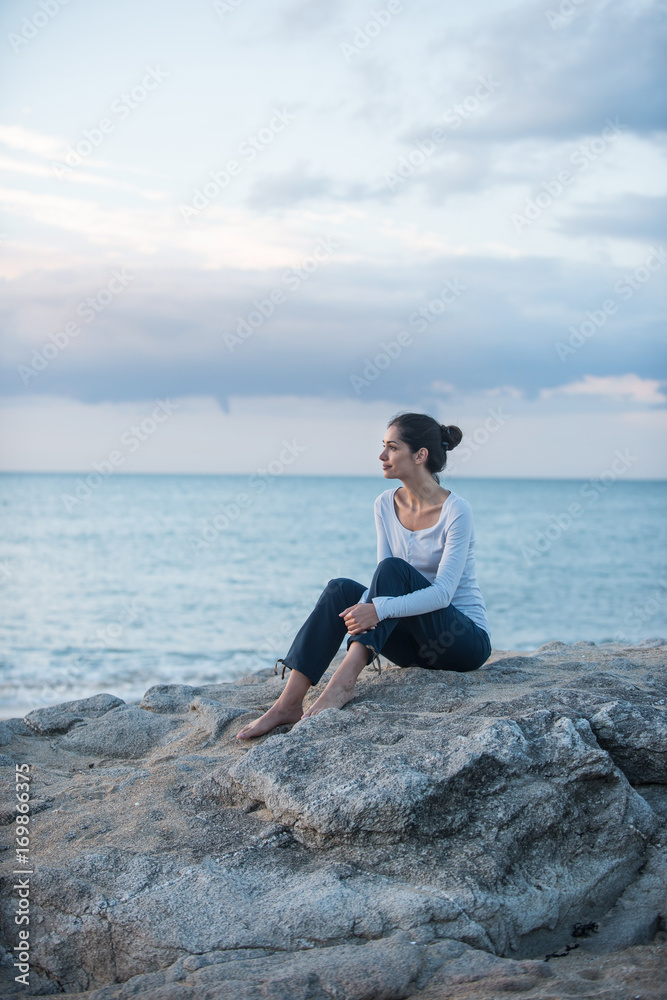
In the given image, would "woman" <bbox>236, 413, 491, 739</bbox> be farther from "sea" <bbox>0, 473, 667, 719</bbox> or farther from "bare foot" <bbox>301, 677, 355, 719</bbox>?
"sea" <bbox>0, 473, 667, 719</bbox>

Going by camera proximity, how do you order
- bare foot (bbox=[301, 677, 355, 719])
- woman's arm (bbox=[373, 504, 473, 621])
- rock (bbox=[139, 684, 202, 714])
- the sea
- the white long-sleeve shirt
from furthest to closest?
the sea, rock (bbox=[139, 684, 202, 714]), the white long-sleeve shirt, woman's arm (bbox=[373, 504, 473, 621]), bare foot (bbox=[301, 677, 355, 719])

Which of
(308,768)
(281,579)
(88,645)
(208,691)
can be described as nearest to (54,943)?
(308,768)

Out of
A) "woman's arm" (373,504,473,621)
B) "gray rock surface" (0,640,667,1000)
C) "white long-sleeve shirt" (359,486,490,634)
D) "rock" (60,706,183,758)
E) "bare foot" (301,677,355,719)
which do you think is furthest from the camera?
"rock" (60,706,183,758)

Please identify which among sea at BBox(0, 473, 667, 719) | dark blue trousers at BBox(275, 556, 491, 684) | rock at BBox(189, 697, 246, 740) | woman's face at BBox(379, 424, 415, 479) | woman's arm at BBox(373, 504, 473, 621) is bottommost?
sea at BBox(0, 473, 667, 719)

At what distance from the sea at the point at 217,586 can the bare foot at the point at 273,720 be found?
2.43 metres

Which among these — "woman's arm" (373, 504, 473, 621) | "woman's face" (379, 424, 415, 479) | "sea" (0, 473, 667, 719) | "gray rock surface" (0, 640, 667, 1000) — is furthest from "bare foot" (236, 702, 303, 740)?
"sea" (0, 473, 667, 719)

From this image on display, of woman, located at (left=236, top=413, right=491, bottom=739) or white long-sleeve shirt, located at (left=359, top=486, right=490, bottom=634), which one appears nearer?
woman, located at (left=236, top=413, right=491, bottom=739)

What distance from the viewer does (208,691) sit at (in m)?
5.11

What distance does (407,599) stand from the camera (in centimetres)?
393

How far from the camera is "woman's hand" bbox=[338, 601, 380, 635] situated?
379 centimetres

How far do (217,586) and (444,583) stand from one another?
16.1 meters

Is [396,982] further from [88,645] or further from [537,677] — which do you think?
[88,645]

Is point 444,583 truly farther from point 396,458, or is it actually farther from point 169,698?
point 169,698

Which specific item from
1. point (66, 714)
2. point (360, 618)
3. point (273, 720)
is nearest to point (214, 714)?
point (273, 720)
